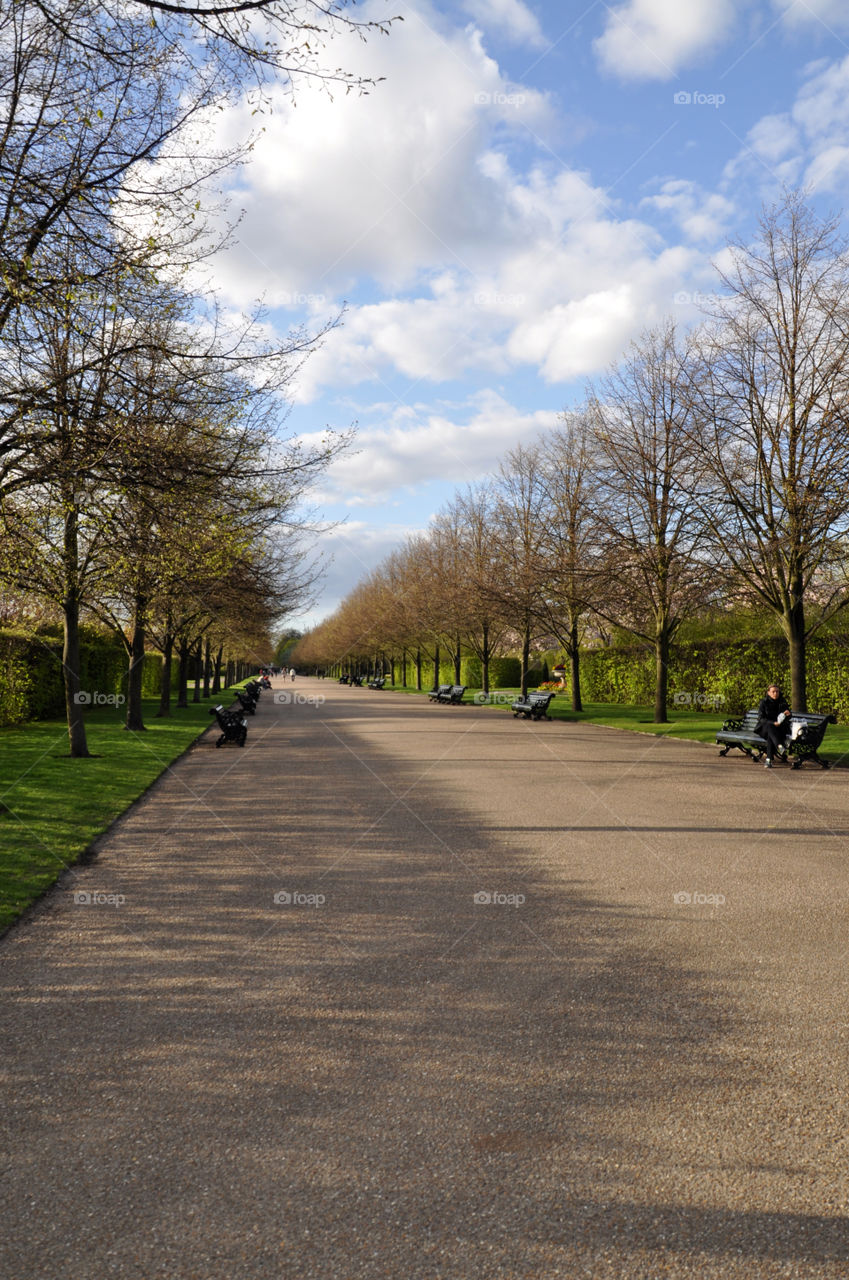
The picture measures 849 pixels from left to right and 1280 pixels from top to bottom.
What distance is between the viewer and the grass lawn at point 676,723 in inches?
695

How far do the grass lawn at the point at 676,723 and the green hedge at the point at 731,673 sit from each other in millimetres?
790

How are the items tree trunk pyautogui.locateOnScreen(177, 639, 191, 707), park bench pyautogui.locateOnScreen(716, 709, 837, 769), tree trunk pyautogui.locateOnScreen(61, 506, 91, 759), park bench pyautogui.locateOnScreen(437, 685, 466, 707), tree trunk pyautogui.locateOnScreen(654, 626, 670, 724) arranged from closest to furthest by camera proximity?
tree trunk pyautogui.locateOnScreen(61, 506, 91, 759) < park bench pyautogui.locateOnScreen(716, 709, 837, 769) < tree trunk pyautogui.locateOnScreen(654, 626, 670, 724) < tree trunk pyautogui.locateOnScreen(177, 639, 191, 707) < park bench pyautogui.locateOnScreen(437, 685, 466, 707)

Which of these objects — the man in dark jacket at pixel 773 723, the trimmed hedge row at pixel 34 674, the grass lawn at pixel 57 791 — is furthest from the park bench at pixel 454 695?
the man in dark jacket at pixel 773 723

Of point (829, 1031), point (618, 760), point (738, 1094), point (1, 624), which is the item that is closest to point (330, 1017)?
point (738, 1094)

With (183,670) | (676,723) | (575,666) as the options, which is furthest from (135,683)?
(575,666)

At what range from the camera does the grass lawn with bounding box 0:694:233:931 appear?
7.36 meters

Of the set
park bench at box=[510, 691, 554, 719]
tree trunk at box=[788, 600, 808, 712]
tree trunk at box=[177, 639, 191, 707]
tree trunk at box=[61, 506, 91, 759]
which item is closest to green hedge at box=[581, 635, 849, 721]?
park bench at box=[510, 691, 554, 719]

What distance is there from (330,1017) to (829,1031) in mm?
2428

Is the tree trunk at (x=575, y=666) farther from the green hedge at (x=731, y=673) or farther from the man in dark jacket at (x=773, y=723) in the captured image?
the man in dark jacket at (x=773, y=723)

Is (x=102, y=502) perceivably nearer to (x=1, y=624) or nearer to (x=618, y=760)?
(x=618, y=760)

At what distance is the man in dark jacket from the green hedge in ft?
28.0

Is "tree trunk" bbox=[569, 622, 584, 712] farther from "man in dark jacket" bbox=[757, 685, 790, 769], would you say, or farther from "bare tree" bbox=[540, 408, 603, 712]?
"man in dark jacket" bbox=[757, 685, 790, 769]

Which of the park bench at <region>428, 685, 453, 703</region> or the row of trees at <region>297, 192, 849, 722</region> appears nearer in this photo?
the row of trees at <region>297, 192, 849, 722</region>

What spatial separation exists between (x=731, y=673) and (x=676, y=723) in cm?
407
